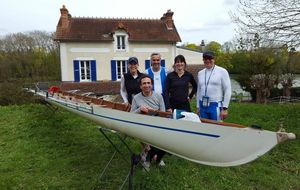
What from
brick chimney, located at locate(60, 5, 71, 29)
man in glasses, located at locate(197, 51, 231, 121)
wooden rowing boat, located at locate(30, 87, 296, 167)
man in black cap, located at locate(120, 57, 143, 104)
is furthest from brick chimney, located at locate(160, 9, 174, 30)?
wooden rowing boat, located at locate(30, 87, 296, 167)

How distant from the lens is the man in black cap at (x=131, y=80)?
462cm

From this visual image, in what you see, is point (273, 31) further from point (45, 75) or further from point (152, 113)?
point (45, 75)

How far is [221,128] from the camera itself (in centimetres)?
281

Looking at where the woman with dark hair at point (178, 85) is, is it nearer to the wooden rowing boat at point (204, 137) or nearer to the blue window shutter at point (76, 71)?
the wooden rowing boat at point (204, 137)

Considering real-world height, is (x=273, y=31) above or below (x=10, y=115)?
above

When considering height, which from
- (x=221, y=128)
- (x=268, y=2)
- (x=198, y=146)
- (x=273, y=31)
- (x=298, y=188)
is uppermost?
(x=268, y=2)

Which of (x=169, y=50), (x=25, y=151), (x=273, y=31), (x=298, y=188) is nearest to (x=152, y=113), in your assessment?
(x=298, y=188)

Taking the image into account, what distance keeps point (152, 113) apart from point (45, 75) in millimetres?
37243

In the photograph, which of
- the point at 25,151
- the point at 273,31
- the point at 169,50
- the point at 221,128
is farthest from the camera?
the point at 169,50

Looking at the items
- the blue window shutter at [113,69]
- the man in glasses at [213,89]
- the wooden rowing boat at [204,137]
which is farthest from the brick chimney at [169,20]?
the wooden rowing boat at [204,137]

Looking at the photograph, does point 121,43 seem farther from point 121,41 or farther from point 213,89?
point 213,89

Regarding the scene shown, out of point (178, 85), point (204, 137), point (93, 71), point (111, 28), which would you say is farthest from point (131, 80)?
point (111, 28)

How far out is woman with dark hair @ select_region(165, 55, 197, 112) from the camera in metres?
4.38

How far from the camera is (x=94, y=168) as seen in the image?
5.03 meters
